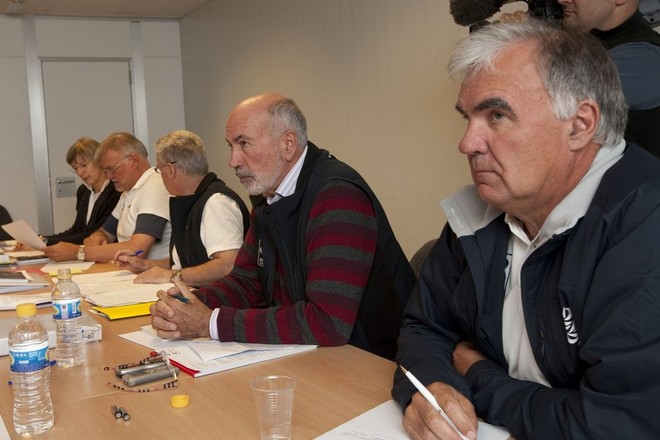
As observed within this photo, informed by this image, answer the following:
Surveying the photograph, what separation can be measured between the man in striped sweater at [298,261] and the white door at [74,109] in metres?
5.29

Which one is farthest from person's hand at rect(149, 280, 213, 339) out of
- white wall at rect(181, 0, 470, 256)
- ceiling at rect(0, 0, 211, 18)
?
ceiling at rect(0, 0, 211, 18)

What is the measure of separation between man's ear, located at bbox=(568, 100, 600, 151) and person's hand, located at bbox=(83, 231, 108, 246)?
→ 359 centimetres

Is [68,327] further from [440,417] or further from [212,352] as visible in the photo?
[440,417]

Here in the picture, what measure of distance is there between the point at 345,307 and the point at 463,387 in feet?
1.82

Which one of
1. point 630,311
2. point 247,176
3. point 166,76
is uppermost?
point 166,76

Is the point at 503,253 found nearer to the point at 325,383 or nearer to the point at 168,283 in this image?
the point at 325,383

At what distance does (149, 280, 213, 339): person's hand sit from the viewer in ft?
6.09

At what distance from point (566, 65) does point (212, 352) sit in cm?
112

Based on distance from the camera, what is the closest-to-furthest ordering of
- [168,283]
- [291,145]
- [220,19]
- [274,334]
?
[274,334] < [291,145] < [168,283] < [220,19]

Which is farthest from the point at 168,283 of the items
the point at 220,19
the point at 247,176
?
the point at 220,19

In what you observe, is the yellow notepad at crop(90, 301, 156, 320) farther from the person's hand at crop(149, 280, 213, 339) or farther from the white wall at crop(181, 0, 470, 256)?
the white wall at crop(181, 0, 470, 256)

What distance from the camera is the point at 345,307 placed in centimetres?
184

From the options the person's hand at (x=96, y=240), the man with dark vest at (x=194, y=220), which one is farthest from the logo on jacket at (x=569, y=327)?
the person's hand at (x=96, y=240)

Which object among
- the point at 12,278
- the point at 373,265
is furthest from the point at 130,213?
the point at 373,265
